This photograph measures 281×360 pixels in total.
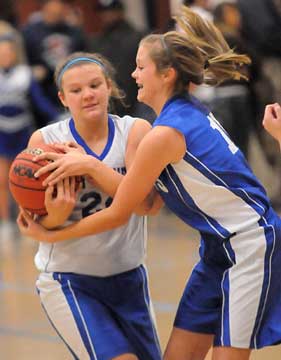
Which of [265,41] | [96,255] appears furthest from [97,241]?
[265,41]

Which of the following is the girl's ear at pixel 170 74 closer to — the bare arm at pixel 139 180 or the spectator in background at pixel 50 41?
the bare arm at pixel 139 180

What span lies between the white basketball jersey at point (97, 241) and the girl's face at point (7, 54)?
506cm

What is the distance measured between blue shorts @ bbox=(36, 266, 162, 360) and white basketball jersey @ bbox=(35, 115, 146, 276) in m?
0.04

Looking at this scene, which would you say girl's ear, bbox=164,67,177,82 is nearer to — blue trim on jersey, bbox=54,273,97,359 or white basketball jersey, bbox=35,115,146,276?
white basketball jersey, bbox=35,115,146,276

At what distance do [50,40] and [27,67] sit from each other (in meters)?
0.40

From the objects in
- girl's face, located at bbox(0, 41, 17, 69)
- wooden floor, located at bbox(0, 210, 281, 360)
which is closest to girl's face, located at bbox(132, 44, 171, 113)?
wooden floor, located at bbox(0, 210, 281, 360)

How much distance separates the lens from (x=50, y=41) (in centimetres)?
934

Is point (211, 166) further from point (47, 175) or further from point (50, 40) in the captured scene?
point (50, 40)

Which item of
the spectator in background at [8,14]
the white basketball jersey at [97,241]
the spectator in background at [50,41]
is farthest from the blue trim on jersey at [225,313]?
the spectator in background at [8,14]

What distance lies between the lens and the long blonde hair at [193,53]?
3.51 metres

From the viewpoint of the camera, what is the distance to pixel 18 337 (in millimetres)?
5492

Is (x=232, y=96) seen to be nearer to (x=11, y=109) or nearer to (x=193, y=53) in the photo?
(x=11, y=109)

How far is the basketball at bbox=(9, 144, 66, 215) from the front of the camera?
3568 mm

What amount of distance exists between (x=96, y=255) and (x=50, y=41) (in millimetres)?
5859
